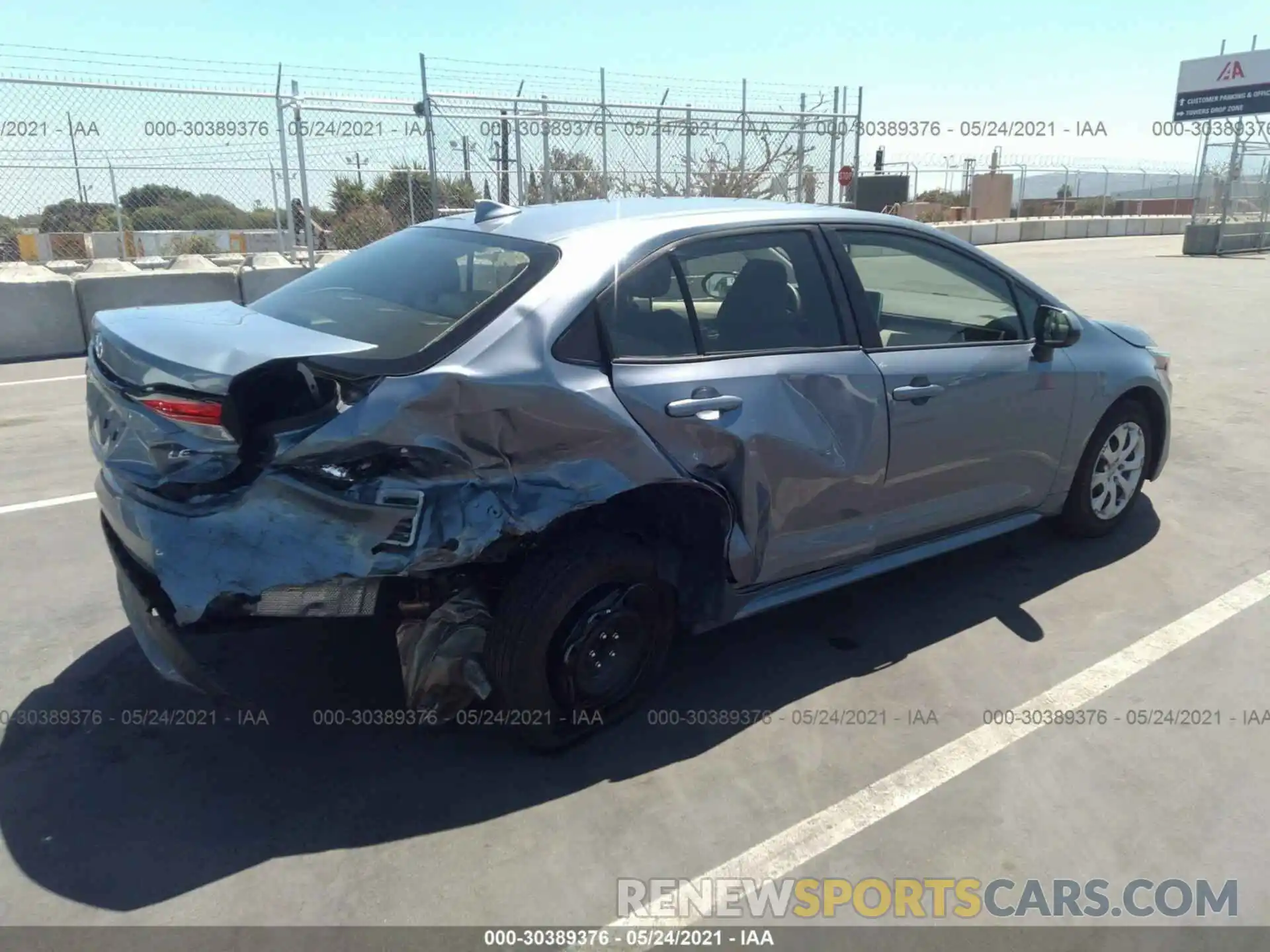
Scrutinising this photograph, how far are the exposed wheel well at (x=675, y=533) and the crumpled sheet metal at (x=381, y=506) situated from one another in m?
0.20

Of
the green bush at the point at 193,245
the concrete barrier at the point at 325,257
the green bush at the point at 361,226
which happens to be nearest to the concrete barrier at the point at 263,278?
the concrete barrier at the point at 325,257

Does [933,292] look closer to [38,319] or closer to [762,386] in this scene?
[762,386]

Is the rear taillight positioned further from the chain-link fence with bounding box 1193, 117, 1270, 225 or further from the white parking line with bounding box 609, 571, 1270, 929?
the chain-link fence with bounding box 1193, 117, 1270, 225

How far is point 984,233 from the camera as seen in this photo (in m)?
28.7

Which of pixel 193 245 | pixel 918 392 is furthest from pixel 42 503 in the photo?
pixel 193 245

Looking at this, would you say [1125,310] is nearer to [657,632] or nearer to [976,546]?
[976,546]

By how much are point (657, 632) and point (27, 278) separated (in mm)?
9306

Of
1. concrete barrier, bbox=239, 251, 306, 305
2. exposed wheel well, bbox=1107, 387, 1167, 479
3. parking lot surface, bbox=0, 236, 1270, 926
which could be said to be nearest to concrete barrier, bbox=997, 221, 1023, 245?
concrete barrier, bbox=239, 251, 306, 305

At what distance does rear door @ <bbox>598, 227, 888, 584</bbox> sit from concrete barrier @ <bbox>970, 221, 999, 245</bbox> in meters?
26.9

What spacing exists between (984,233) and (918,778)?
28716 millimetres

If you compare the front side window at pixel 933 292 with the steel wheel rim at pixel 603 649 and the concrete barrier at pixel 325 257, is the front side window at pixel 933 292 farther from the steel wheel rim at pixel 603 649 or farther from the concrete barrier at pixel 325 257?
the concrete barrier at pixel 325 257

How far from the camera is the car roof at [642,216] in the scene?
327 centimetres

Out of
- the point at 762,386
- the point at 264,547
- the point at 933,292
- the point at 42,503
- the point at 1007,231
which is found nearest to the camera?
the point at 264,547

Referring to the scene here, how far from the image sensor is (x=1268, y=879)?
8.49 ft
